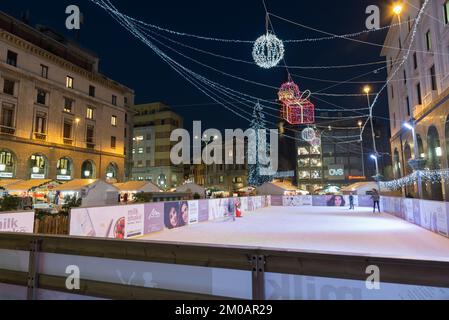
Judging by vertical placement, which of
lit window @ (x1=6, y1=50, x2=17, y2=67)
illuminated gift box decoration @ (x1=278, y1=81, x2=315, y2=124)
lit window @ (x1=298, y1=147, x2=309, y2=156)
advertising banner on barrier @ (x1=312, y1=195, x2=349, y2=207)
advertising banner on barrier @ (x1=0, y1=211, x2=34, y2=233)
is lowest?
advertising banner on barrier @ (x1=312, y1=195, x2=349, y2=207)

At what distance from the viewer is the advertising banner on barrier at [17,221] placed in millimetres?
7945

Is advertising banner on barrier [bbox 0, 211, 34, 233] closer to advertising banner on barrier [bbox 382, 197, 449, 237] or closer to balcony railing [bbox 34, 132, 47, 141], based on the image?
advertising banner on barrier [bbox 382, 197, 449, 237]

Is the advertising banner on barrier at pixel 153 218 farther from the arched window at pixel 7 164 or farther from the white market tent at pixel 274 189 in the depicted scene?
the white market tent at pixel 274 189

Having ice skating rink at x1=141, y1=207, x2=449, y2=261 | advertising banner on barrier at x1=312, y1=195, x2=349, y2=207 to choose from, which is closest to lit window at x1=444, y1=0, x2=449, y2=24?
ice skating rink at x1=141, y1=207, x2=449, y2=261

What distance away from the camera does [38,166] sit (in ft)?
109

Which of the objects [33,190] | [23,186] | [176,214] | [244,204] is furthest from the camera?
[244,204]

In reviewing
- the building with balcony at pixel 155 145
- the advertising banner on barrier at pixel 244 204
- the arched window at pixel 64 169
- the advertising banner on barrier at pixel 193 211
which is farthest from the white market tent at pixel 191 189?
the building with balcony at pixel 155 145

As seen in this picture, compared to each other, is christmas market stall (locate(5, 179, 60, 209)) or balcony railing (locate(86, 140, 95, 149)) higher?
balcony railing (locate(86, 140, 95, 149))

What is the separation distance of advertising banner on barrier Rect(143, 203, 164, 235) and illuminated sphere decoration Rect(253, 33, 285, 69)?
28.8 feet

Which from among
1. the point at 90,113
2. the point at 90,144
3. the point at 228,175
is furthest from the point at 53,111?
the point at 228,175

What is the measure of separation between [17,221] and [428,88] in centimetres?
2838

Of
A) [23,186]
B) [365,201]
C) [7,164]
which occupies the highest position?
[7,164]

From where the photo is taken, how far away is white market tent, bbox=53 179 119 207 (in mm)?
21956

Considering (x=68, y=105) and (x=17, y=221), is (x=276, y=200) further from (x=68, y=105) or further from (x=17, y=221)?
(x=17, y=221)
